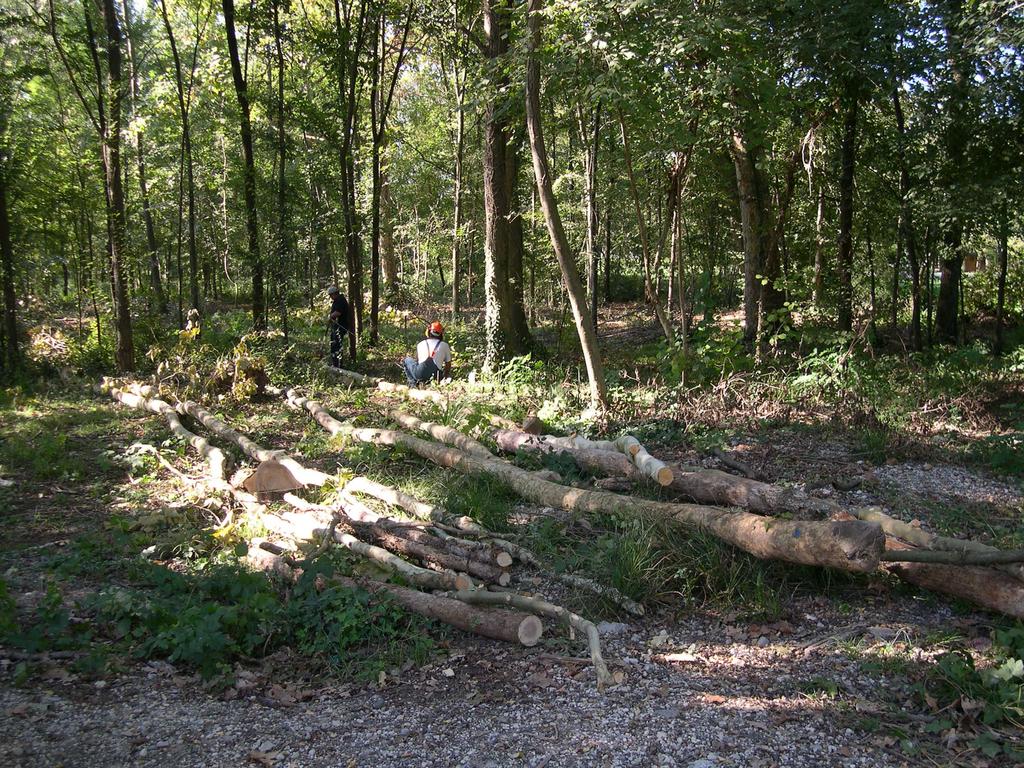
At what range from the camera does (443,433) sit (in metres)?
8.45

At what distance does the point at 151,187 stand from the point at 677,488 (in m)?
23.6

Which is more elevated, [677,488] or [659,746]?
[677,488]

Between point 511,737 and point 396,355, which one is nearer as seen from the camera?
point 511,737

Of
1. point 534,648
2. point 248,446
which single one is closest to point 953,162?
point 534,648

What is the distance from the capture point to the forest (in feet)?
12.0

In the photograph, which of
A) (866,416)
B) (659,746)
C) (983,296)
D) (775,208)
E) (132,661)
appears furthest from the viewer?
(983,296)

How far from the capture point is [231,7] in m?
14.1

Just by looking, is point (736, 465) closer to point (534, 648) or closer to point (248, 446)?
point (534, 648)

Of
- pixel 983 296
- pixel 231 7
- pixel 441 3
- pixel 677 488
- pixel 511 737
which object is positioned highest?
pixel 441 3

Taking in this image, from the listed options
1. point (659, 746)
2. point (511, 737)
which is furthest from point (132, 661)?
point (659, 746)

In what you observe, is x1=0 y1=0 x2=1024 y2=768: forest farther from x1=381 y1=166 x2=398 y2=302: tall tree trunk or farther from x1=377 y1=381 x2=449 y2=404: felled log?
x1=381 y1=166 x2=398 y2=302: tall tree trunk

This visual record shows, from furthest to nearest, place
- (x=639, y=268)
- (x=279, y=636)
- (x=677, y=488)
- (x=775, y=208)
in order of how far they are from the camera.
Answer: (x=639, y=268), (x=775, y=208), (x=677, y=488), (x=279, y=636)

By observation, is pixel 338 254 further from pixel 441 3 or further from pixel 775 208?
pixel 775 208

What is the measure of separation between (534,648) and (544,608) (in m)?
0.24
